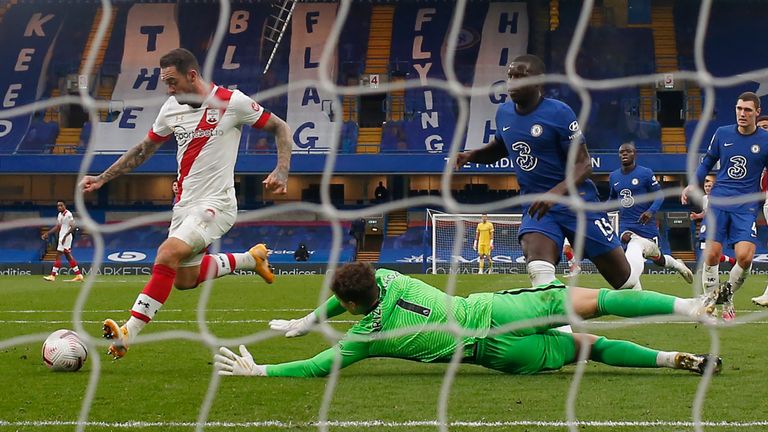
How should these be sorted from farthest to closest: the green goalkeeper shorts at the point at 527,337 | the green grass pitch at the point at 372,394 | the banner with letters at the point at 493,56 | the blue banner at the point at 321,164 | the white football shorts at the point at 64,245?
the banner with letters at the point at 493,56
the blue banner at the point at 321,164
the white football shorts at the point at 64,245
the green goalkeeper shorts at the point at 527,337
the green grass pitch at the point at 372,394

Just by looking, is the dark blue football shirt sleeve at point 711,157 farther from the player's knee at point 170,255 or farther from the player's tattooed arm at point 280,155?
the player's knee at point 170,255

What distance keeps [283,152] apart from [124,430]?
2.21 metres

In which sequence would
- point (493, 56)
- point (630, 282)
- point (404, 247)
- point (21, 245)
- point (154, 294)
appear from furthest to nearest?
point (493, 56), point (21, 245), point (404, 247), point (630, 282), point (154, 294)

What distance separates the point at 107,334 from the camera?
579 centimetres

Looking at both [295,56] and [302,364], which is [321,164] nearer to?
[295,56]

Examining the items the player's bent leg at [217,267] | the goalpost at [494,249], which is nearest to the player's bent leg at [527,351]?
the player's bent leg at [217,267]

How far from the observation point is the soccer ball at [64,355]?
5950 millimetres

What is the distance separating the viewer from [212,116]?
626 cm

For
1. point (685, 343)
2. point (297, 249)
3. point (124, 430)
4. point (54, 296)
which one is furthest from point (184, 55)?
point (297, 249)

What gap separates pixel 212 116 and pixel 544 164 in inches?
83.3

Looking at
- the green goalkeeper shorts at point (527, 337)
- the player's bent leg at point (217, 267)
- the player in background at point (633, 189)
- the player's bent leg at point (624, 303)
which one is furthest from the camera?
the player in background at point (633, 189)

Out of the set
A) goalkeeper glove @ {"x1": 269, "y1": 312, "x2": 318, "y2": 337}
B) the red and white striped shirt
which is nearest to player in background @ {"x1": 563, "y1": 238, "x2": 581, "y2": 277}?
goalkeeper glove @ {"x1": 269, "y1": 312, "x2": 318, "y2": 337}

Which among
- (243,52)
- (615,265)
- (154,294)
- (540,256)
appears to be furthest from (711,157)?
(243,52)

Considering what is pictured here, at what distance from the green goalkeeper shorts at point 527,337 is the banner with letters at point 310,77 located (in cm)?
2047
